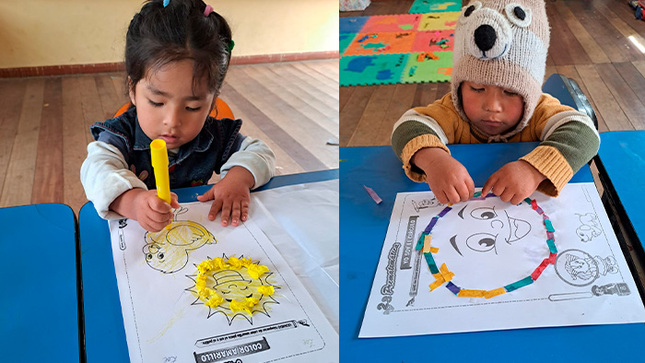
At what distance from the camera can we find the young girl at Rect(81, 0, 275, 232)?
775mm

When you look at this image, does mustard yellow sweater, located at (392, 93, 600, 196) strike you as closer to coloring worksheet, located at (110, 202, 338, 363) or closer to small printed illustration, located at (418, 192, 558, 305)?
small printed illustration, located at (418, 192, 558, 305)

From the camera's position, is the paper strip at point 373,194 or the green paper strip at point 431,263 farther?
the paper strip at point 373,194

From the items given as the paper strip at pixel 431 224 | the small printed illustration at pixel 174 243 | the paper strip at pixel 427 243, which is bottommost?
the small printed illustration at pixel 174 243

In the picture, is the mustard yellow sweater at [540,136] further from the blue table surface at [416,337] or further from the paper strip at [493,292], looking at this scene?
the paper strip at [493,292]

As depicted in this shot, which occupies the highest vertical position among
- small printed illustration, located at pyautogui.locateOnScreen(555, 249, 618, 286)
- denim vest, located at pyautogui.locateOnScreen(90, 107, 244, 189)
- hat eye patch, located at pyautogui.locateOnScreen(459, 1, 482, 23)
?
hat eye patch, located at pyautogui.locateOnScreen(459, 1, 482, 23)

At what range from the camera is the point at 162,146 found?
0.54m

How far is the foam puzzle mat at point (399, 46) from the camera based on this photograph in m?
2.64

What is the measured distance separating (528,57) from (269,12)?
2.92 meters

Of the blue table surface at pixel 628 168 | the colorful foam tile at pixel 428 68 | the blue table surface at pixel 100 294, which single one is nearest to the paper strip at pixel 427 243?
the blue table surface at pixel 628 168

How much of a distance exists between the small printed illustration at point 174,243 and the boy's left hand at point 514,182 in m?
0.36

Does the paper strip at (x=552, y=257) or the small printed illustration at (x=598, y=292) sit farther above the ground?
the small printed illustration at (x=598, y=292)

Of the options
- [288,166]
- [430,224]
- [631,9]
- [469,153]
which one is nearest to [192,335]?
[430,224]

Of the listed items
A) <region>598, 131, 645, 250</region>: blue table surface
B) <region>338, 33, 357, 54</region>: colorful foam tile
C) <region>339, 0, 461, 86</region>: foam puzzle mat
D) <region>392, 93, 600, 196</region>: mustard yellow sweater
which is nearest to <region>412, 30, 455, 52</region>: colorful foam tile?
<region>339, 0, 461, 86</region>: foam puzzle mat

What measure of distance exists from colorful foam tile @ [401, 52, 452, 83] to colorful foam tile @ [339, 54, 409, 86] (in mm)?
35
